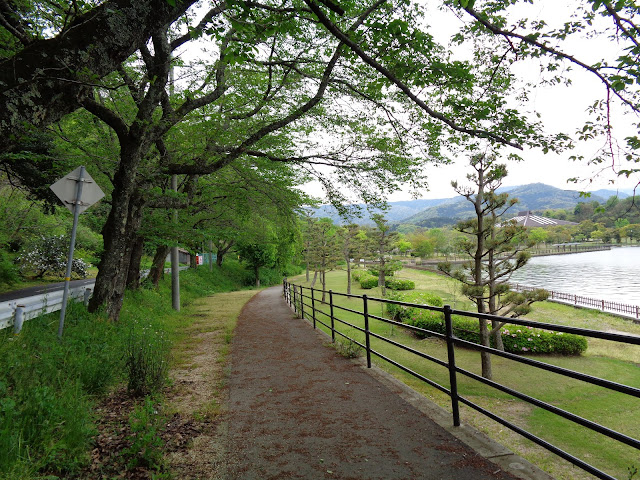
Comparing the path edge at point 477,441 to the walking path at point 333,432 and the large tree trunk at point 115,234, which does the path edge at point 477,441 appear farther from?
the large tree trunk at point 115,234

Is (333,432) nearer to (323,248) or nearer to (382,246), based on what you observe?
(323,248)

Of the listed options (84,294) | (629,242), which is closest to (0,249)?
(84,294)

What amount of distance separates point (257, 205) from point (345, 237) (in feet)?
66.4

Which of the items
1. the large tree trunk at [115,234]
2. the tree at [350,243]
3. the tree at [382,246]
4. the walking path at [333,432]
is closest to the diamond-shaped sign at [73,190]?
the large tree trunk at [115,234]

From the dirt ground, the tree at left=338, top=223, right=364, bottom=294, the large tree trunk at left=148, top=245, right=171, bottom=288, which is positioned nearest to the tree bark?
the dirt ground

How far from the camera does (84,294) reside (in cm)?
816

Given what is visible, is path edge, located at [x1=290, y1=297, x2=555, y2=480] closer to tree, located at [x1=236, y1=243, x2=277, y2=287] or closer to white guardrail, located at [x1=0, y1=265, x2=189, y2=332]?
white guardrail, located at [x1=0, y1=265, x2=189, y2=332]

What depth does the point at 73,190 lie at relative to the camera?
5.73m

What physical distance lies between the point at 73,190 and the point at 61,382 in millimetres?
3248

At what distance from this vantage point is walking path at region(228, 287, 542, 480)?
8.56 feet

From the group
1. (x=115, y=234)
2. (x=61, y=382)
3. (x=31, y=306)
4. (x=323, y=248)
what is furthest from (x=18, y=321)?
(x=323, y=248)

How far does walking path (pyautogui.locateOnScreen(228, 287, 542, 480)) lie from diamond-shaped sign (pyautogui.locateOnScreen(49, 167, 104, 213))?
368 centimetres

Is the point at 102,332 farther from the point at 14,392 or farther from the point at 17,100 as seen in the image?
the point at 17,100

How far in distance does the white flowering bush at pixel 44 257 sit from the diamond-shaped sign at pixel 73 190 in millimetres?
18279
